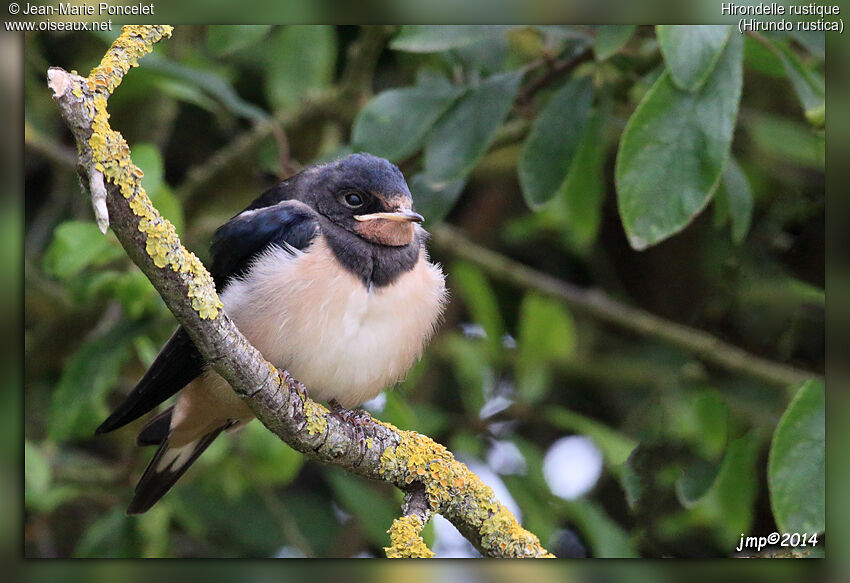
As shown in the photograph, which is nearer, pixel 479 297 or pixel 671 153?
pixel 671 153

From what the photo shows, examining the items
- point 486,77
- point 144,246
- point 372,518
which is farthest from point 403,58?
point 144,246

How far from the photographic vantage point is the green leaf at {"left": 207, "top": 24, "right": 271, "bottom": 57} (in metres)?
2.71

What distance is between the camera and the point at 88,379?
3.00 meters

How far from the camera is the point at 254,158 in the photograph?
3.63 m

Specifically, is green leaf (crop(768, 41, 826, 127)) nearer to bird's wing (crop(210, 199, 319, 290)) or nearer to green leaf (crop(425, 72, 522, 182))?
green leaf (crop(425, 72, 522, 182))

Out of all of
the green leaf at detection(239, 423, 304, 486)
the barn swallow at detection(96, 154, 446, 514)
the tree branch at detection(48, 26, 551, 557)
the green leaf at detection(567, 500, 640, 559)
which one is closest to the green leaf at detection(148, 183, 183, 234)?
the barn swallow at detection(96, 154, 446, 514)

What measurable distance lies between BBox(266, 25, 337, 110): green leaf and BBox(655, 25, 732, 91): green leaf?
3.77ft

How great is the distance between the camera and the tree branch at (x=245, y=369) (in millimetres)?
1537

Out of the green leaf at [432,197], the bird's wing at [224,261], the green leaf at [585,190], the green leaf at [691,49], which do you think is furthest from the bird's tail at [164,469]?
the green leaf at [691,49]

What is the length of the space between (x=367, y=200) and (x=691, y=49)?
2.85ft

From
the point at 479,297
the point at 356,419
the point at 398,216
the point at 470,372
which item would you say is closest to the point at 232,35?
the point at 398,216

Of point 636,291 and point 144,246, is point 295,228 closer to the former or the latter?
point 144,246

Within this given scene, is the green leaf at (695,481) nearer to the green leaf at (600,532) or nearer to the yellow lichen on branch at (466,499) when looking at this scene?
the green leaf at (600,532)

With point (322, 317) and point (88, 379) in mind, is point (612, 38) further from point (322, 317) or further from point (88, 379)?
point (88, 379)
